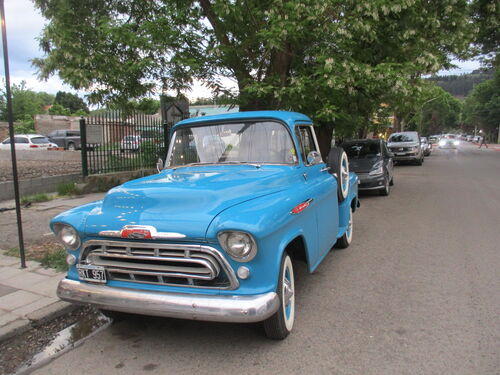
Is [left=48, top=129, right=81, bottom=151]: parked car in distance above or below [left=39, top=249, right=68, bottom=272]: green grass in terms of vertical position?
above

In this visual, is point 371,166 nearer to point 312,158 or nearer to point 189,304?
point 312,158

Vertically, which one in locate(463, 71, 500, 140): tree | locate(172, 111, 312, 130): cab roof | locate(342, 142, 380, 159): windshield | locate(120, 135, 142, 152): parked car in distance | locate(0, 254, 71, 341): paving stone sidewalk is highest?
locate(463, 71, 500, 140): tree

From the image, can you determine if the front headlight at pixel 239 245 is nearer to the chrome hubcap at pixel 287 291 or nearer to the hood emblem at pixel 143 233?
the hood emblem at pixel 143 233

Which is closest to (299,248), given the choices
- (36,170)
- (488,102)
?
(36,170)

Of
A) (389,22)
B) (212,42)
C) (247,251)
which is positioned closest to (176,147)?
(247,251)

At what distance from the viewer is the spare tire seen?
507 cm

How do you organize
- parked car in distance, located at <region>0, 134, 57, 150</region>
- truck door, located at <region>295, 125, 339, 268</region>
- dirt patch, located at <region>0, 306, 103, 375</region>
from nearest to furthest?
dirt patch, located at <region>0, 306, 103, 375</region> < truck door, located at <region>295, 125, 339, 268</region> < parked car in distance, located at <region>0, 134, 57, 150</region>

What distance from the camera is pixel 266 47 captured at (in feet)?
27.1

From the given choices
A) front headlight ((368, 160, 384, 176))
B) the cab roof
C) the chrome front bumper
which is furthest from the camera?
front headlight ((368, 160, 384, 176))

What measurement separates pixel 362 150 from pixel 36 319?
32.9 feet

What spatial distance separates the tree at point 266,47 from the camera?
7840 mm

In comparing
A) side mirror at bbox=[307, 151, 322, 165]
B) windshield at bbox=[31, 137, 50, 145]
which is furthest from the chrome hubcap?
windshield at bbox=[31, 137, 50, 145]

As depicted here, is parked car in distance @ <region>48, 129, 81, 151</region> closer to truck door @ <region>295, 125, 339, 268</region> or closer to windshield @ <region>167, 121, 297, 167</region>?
windshield @ <region>167, 121, 297, 167</region>

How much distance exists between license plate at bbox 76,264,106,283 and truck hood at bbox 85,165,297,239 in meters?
0.30
